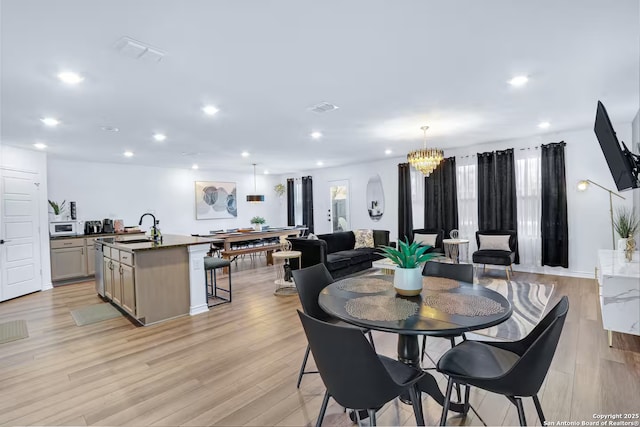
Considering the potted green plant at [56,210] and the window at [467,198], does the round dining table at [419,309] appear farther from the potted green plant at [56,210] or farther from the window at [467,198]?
the potted green plant at [56,210]

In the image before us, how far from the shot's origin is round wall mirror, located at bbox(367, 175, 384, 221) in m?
8.44

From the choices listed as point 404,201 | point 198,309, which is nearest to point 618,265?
point 404,201

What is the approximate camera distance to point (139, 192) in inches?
315

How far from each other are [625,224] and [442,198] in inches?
122

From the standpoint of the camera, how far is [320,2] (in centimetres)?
197

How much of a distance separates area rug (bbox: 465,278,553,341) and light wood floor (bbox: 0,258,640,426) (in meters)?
0.34

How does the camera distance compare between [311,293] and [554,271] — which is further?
[554,271]

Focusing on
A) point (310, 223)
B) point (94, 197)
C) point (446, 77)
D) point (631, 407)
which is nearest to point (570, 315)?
point (631, 407)

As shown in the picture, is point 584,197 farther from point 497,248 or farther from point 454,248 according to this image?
point 454,248

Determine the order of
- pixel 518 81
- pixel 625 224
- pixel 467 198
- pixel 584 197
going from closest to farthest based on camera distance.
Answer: pixel 518 81 < pixel 625 224 < pixel 584 197 < pixel 467 198

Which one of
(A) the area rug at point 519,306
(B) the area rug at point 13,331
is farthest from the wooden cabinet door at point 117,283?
(A) the area rug at point 519,306

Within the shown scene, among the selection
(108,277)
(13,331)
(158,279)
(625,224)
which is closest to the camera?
(13,331)

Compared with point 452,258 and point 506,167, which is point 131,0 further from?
point 506,167

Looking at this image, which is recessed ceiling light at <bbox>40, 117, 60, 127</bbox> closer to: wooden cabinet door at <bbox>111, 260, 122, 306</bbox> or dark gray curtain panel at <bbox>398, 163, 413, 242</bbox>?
wooden cabinet door at <bbox>111, 260, 122, 306</bbox>
